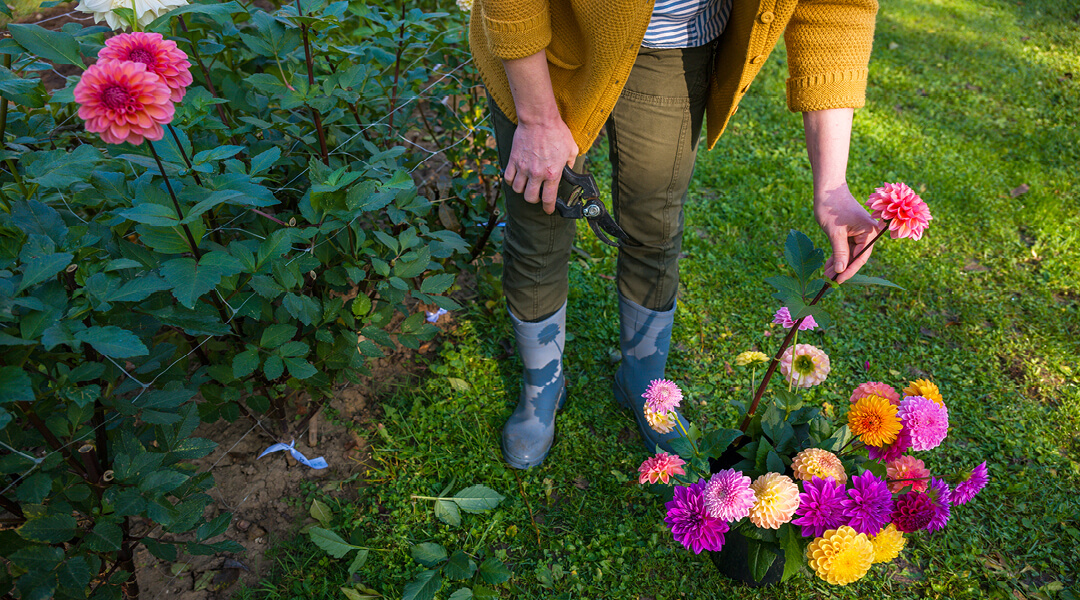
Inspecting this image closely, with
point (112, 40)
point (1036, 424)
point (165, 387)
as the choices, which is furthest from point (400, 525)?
point (1036, 424)

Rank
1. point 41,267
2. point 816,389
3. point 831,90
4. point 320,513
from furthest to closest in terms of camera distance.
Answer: point 816,389, point 320,513, point 831,90, point 41,267

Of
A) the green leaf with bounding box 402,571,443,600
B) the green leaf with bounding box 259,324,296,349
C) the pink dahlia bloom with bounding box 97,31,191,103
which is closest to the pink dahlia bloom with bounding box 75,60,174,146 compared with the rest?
the pink dahlia bloom with bounding box 97,31,191,103

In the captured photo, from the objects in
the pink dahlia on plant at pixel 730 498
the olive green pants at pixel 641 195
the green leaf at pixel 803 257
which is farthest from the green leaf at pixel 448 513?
the green leaf at pixel 803 257

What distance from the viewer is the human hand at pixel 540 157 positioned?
1245 millimetres

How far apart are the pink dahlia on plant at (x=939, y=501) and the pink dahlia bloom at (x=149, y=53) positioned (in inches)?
62.4

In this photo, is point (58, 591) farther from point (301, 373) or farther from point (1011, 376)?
point (1011, 376)

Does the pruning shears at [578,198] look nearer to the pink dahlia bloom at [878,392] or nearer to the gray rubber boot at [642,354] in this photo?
the gray rubber boot at [642,354]

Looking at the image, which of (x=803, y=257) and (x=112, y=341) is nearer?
(x=112, y=341)

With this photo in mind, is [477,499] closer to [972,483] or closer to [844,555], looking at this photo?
[844,555]

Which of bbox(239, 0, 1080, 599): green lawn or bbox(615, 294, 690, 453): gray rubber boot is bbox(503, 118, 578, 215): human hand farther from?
bbox(239, 0, 1080, 599): green lawn

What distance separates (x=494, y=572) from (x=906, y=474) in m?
1.02

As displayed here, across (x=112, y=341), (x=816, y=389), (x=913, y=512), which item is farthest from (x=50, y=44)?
(x=816, y=389)

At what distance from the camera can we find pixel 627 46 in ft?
3.89

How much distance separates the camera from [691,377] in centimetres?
221
